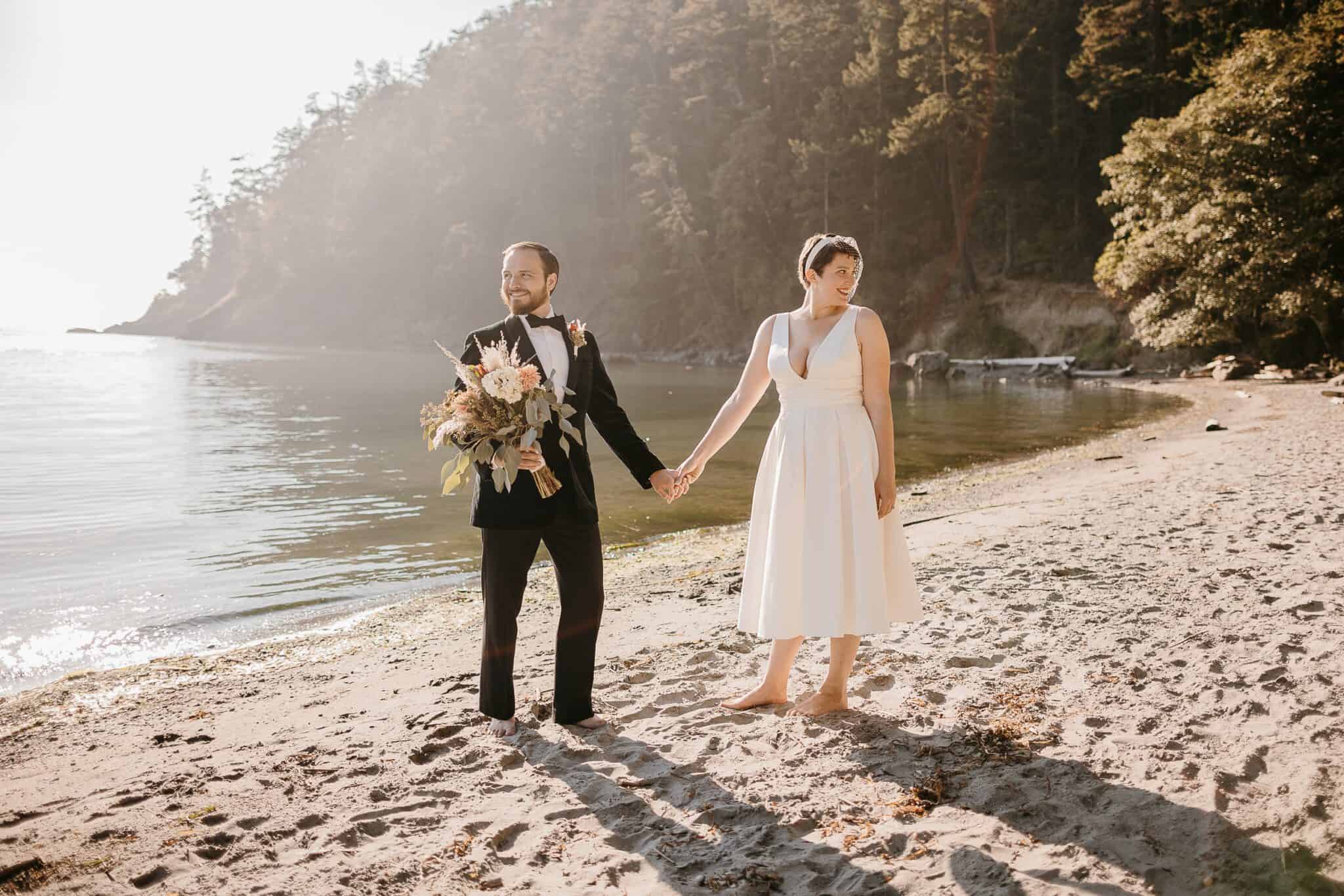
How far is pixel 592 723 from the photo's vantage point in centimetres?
451

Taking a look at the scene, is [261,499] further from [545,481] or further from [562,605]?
[545,481]

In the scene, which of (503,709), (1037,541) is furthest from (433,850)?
(1037,541)

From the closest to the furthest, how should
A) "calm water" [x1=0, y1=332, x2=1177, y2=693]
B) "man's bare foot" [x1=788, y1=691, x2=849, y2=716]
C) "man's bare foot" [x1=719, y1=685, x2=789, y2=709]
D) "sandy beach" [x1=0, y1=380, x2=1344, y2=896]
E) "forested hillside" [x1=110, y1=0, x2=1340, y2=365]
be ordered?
"sandy beach" [x1=0, y1=380, x2=1344, y2=896]
"man's bare foot" [x1=788, y1=691, x2=849, y2=716]
"man's bare foot" [x1=719, y1=685, x2=789, y2=709]
"calm water" [x1=0, y1=332, x2=1177, y2=693]
"forested hillside" [x1=110, y1=0, x2=1340, y2=365]

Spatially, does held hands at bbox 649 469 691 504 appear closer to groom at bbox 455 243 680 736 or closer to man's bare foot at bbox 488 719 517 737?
groom at bbox 455 243 680 736

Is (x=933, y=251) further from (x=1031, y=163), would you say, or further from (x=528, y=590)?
(x=528, y=590)

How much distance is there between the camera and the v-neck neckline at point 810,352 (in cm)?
418

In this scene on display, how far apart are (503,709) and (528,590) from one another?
13.2 feet

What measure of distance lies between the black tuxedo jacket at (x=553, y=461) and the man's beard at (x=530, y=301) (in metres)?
0.04

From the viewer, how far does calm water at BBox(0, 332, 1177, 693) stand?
27.2 ft

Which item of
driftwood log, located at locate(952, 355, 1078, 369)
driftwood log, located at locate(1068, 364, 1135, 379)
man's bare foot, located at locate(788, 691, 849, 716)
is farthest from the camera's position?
driftwood log, located at locate(952, 355, 1078, 369)

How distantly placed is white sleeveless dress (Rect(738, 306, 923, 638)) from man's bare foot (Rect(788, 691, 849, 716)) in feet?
1.32

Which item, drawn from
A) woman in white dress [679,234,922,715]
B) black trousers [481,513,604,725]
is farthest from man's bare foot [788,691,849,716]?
black trousers [481,513,604,725]

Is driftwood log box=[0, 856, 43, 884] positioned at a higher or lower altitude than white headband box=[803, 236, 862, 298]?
lower

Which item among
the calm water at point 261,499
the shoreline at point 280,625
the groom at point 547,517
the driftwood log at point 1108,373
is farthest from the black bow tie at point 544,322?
the driftwood log at point 1108,373
